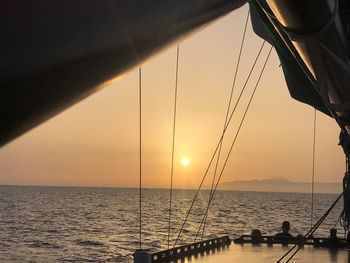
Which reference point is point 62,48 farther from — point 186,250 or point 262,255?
point 262,255

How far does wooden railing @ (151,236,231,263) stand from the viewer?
1372 cm

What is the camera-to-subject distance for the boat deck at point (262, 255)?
14.6 meters

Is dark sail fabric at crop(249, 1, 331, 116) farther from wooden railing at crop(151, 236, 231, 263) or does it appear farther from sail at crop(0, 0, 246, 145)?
sail at crop(0, 0, 246, 145)

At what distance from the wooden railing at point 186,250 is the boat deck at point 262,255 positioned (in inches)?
11.5

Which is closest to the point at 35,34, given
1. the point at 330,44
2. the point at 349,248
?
the point at 330,44

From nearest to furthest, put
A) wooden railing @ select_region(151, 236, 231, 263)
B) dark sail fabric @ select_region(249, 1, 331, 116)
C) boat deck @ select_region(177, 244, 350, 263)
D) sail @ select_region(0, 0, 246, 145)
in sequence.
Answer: sail @ select_region(0, 0, 246, 145), dark sail fabric @ select_region(249, 1, 331, 116), wooden railing @ select_region(151, 236, 231, 263), boat deck @ select_region(177, 244, 350, 263)

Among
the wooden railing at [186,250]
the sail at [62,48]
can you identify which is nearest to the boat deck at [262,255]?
the wooden railing at [186,250]

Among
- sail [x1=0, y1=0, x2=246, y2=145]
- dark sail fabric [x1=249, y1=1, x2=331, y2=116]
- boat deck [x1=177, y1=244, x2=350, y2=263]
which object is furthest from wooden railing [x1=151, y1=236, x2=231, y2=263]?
sail [x1=0, y1=0, x2=246, y2=145]

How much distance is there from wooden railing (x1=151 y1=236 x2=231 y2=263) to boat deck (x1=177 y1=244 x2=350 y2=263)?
293mm

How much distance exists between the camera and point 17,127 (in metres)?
0.82

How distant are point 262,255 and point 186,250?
2.35m

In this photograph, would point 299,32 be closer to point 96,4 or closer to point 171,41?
point 171,41

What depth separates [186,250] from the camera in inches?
609

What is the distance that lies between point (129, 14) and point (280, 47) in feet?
24.7
